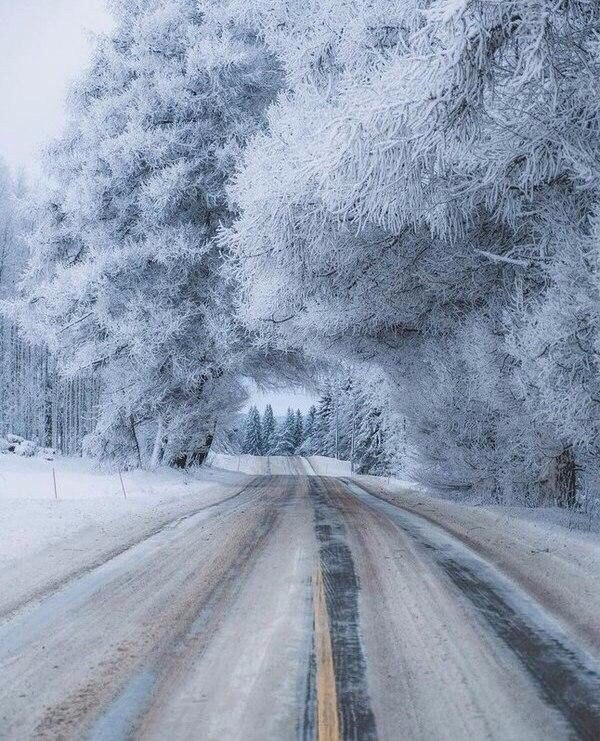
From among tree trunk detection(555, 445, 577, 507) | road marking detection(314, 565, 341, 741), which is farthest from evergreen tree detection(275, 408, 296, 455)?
road marking detection(314, 565, 341, 741)

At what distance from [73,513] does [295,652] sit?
633 centimetres

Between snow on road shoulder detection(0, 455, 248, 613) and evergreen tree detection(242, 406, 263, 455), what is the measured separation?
73.9 m

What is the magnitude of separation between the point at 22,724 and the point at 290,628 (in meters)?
1.85

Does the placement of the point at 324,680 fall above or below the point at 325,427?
below

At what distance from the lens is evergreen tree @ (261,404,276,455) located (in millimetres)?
94713

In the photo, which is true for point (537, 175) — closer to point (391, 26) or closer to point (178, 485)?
point (391, 26)

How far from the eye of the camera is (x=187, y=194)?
15867 millimetres

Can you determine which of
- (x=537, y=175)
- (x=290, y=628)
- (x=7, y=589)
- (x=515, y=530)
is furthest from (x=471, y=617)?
(x=537, y=175)

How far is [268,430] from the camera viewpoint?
3851 inches

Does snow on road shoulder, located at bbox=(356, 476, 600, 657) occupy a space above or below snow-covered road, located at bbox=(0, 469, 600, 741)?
below

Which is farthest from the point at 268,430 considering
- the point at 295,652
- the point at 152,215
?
the point at 295,652

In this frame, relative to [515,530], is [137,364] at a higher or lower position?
higher

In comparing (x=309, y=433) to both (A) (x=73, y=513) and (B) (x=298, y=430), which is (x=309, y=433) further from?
(A) (x=73, y=513)

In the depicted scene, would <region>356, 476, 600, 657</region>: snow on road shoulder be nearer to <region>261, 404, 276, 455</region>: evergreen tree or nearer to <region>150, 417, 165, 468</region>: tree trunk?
<region>150, 417, 165, 468</region>: tree trunk
